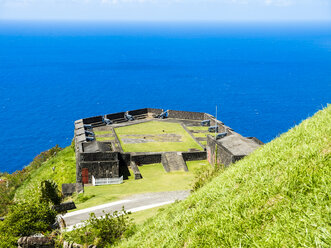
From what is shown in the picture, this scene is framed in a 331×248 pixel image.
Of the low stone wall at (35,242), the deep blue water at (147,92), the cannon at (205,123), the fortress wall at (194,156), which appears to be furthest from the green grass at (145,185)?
the deep blue water at (147,92)

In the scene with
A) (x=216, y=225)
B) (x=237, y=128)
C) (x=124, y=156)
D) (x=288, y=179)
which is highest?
(x=288, y=179)

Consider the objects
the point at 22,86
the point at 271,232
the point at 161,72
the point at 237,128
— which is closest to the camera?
the point at 271,232

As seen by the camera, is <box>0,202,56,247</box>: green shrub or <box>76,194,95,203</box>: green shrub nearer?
<box>0,202,56,247</box>: green shrub

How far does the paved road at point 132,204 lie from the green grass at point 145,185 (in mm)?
1064

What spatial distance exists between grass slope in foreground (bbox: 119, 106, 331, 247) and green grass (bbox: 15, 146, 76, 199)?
26600 millimetres

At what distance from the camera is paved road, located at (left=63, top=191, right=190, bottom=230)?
23.5m

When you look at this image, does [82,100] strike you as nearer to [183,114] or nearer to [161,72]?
[161,72]

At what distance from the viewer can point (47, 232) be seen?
19094 mm

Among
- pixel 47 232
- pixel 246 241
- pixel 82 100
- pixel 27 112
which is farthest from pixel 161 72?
pixel 246 241

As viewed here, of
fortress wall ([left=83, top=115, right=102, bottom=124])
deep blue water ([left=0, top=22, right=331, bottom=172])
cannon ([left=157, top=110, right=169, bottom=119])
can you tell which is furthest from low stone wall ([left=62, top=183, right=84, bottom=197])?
deep blue water ([left=0, top=22, right=331, bottom=172])

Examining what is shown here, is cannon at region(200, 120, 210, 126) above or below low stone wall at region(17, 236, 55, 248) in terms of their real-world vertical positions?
below

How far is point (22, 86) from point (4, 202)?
9980 centimetres

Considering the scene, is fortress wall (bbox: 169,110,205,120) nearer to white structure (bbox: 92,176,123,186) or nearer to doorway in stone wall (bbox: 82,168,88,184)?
white structure (bbox: 92,176,123,186)

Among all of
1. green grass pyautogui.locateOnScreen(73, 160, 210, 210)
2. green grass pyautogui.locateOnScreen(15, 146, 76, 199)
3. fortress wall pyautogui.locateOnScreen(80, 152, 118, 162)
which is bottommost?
green grass pyautogui.locateOnScreen(15, 146, 76, 199)
